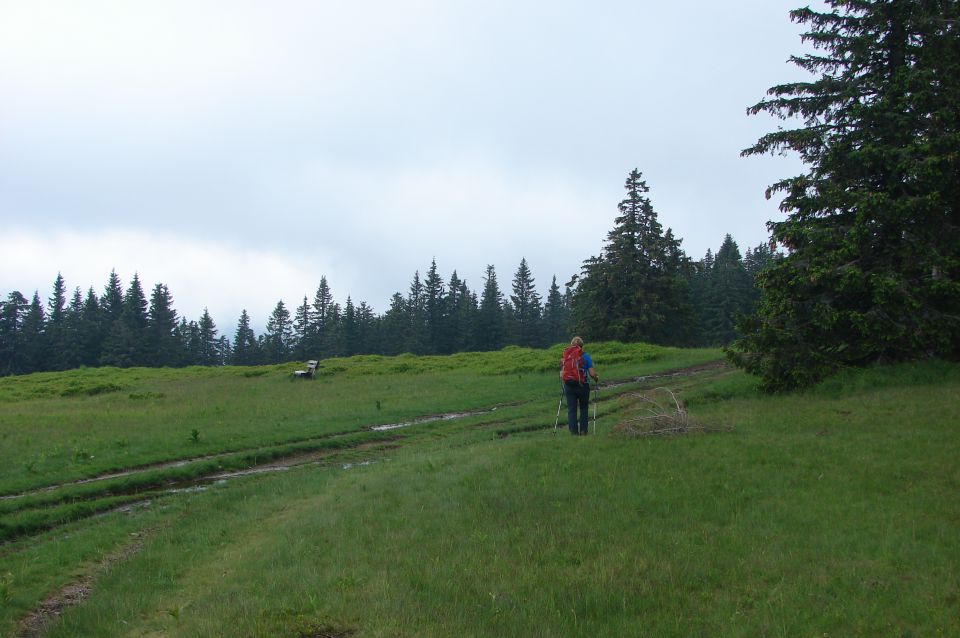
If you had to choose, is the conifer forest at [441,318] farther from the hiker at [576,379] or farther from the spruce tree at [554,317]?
the hiker at [576,379]

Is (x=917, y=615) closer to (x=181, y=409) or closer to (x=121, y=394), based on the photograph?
(x=181, y=409)

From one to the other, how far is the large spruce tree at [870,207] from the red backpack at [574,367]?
266 inches

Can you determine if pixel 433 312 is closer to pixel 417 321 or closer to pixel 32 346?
pixel 417 321

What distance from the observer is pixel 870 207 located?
1777 cm

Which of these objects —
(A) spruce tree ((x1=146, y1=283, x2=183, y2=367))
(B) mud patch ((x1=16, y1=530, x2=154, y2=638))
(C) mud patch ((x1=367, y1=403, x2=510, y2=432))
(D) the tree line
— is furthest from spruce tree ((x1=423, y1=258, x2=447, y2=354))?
(B) mud patch ((x1=16, y1=530, x2=154, y2=638))

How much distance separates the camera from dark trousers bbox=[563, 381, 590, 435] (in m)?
15.3

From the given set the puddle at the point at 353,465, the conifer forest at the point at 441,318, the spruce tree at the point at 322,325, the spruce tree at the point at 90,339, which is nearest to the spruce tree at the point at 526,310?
A: the conifer forest at the point at 441,318

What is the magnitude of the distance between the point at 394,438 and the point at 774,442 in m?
11.3

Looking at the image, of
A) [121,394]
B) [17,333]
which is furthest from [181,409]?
[17,333]

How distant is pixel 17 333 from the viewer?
84.0 metres

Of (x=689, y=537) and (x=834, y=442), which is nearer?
(x=689, y=537)

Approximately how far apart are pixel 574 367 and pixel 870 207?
390 inches

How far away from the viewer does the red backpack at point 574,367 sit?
49.1ft

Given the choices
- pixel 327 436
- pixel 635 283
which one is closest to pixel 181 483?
pixel 327 436
